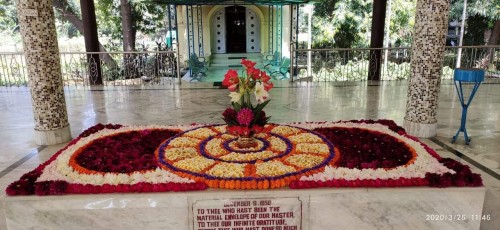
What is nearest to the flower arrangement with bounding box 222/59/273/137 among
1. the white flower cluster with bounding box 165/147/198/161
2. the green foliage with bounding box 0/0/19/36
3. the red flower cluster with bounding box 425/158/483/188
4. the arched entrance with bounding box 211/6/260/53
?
the white flower cluster with bounding box 165/147/198/161

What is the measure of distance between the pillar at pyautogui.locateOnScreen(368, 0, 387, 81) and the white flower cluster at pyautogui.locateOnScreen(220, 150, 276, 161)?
679 centimetres

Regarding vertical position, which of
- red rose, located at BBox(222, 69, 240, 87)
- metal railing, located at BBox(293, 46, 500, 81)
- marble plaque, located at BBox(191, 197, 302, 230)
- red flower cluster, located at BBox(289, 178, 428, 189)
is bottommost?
marble plaque, located at BBox(191, 197, 302, 230)

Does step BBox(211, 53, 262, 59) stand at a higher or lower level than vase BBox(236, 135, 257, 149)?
higher

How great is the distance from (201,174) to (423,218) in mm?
1630

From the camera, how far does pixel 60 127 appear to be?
→ 4699 mm

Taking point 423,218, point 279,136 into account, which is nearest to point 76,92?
point 279,136

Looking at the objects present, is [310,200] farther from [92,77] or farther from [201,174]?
[92,77]

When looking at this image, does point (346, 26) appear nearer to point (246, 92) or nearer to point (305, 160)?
point (305, 160)

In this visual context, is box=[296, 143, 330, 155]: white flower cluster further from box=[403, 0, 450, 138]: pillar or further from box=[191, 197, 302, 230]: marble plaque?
box=[403, 0, 450, 138]: pillar

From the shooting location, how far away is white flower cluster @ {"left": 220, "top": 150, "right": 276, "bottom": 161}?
3213 millimetres

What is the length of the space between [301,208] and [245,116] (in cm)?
81

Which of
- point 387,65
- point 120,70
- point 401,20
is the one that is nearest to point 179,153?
point 387,65

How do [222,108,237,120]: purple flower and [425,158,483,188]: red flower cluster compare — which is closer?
[425,158,483,188]: red flower cluster

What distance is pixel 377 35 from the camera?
368 inches
